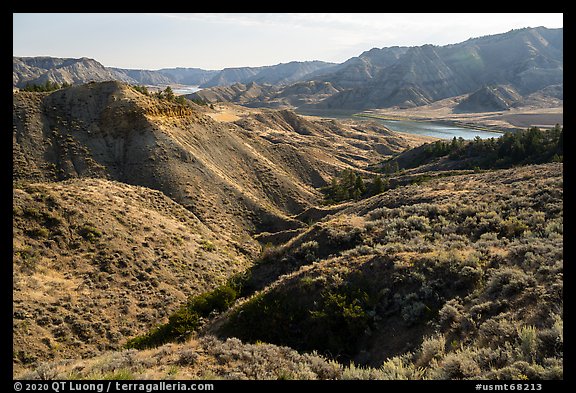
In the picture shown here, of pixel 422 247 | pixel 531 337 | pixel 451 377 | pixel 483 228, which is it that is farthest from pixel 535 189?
pixel 451 377

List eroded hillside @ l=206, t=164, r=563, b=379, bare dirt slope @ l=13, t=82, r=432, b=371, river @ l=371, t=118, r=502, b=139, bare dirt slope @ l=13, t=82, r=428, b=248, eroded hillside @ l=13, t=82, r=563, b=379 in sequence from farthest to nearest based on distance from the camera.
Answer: river @ l=371, t=118, r=502, b=139
bare dirt slope @ l=13, t=82, r=428, b=248
bare dirt slope @ l=13, t=82, r=432, b=371
eroded hillside @ l=13, t=82, r=563, b=379
eroded hillside @ l=206, t=164, r=563, b=379

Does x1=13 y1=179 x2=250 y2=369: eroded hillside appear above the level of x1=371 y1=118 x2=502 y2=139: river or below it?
below

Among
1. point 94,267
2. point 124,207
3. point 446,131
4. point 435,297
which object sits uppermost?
point 446,131

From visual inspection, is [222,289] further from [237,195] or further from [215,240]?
[237,195]

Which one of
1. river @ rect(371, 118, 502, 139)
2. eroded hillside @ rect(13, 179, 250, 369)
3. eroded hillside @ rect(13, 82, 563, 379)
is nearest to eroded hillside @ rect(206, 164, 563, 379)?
eroded hillside @ rect(13, 82, 563, 379)

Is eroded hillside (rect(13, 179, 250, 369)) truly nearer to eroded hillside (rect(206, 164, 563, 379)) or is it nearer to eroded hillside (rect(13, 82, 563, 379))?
eroded hillside (rect(13, 82, 563, 379))

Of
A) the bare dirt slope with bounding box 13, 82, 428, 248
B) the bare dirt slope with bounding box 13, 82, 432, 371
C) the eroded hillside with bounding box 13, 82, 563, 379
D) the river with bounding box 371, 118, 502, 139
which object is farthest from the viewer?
the river with bounding box 371, 118, 502, 139

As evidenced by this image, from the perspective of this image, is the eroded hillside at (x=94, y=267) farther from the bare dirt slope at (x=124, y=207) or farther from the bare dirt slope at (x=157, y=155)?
A: the bare dirt slope at (x=157, y=155)

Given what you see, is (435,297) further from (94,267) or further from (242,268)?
(94,267)

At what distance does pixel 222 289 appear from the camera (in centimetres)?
1897

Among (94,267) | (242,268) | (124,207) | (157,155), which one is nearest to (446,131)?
(157,155)

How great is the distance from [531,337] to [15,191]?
113 feet

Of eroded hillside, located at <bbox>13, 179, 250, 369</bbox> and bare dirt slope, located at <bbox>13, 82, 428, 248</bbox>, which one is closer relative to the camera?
eroded hillside, located at <bbox>13, 179, 250, 369</bbox>

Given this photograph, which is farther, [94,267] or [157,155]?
[157,155]
